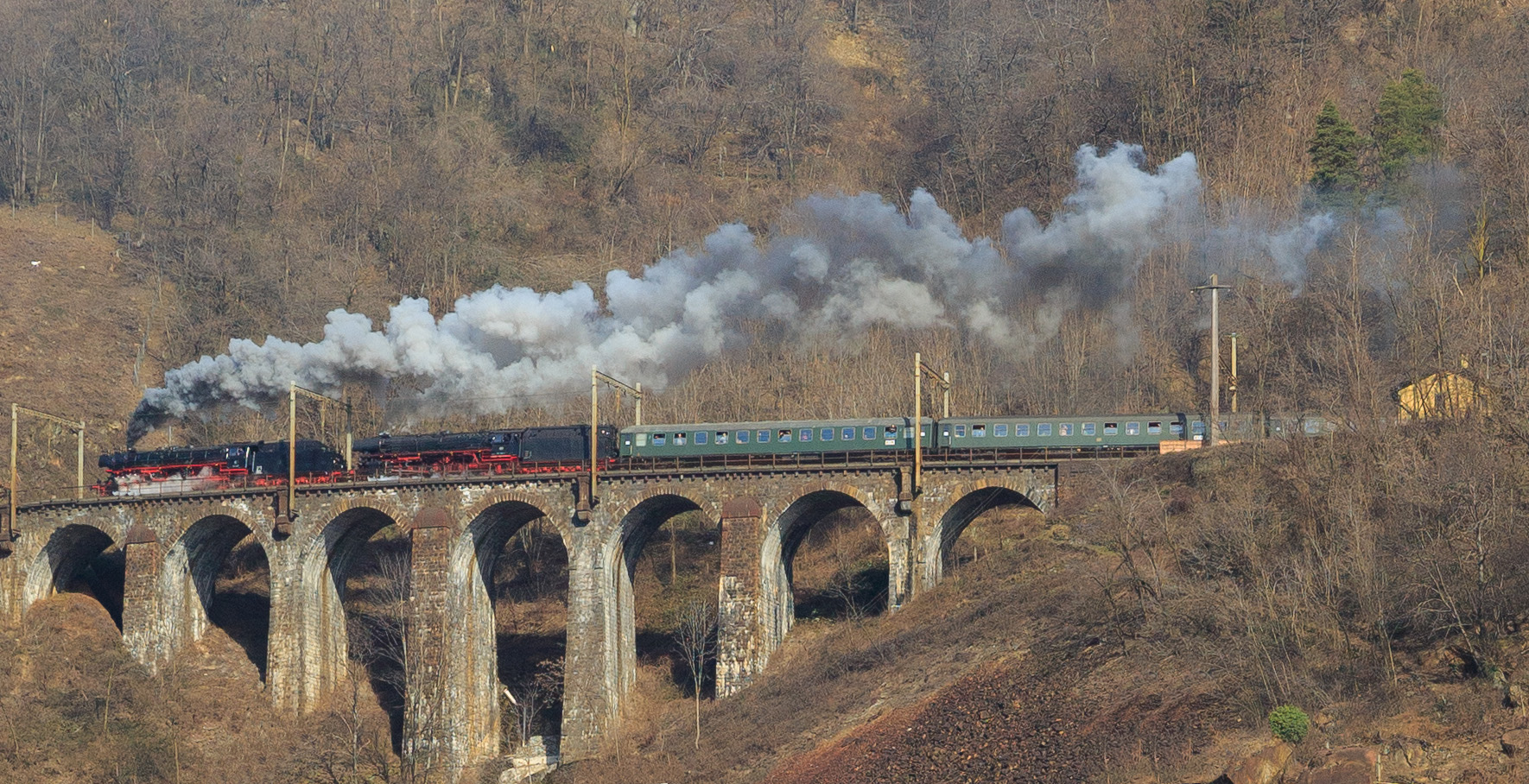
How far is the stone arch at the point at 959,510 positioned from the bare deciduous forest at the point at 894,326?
74.0 inches

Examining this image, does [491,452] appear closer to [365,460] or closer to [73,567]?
[365,460]

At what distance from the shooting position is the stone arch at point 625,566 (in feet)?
241

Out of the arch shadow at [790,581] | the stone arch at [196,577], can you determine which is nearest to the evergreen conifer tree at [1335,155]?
the arch shadow at [790,581]

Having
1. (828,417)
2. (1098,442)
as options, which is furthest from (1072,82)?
(1098,442)

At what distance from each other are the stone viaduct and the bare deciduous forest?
5.91ft

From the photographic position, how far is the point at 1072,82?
115500 millimetres

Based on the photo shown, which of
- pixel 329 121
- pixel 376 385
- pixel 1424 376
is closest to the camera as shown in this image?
pixel 1424 376

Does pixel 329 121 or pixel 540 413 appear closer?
pixel 540 413

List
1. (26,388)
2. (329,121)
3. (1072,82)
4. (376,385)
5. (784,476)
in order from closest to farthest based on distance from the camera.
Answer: (784,476) < (376,385) < (26,388) < (1072,82) < (329,121)

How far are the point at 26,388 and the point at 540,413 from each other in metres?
35.6

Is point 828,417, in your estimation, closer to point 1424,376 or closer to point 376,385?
point 376,385

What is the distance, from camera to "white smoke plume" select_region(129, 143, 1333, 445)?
92.5 meters

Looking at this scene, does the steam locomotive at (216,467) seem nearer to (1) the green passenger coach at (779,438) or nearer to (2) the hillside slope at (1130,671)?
(1) the green passenger coach at (779,438)

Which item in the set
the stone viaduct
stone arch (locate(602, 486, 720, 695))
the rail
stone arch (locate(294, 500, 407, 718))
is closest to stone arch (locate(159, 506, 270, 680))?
the stone viaduct
